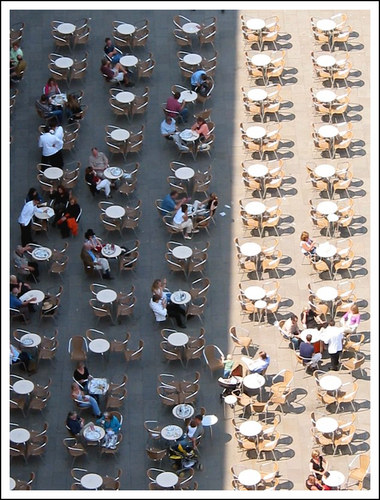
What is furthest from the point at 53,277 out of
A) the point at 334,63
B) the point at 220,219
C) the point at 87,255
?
the point at 334,63

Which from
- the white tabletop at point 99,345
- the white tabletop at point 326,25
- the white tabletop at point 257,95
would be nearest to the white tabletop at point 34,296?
the white tabletop at point 99,345

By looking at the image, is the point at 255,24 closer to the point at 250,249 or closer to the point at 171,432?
the point at 250,249

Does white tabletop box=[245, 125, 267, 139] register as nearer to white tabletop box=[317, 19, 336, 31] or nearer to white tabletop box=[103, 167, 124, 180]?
white tabletop box=[103, 167, 124, 180]

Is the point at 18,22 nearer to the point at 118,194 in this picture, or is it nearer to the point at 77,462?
the point at 118,194

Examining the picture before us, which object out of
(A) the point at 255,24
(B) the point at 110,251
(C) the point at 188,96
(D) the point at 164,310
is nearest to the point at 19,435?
(D) the point at 164,310

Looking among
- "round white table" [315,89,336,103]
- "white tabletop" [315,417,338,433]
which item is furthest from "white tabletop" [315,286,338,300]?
"round white table" [315,89,336,103]

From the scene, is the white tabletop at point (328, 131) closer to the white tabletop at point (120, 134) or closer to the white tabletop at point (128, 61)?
the white tabletop at point (120, 134)
